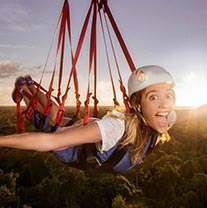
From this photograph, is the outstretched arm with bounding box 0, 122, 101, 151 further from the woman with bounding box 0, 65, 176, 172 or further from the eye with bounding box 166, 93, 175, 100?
the eye with bounding box 166, 93, 175, 100

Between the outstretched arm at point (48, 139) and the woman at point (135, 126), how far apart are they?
0.05ft

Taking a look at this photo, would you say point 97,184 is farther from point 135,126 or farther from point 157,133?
point 135,126

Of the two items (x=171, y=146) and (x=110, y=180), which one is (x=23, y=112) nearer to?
(x=110, y=180)

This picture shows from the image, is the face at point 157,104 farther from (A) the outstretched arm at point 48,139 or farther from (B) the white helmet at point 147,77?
(A) the outstretched arm at point 48,139

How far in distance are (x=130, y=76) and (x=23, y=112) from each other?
1.13m

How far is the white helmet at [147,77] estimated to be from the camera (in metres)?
3.06

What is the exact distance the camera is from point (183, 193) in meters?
39.9

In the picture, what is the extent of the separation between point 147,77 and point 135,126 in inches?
14.1

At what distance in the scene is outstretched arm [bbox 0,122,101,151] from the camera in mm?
2422

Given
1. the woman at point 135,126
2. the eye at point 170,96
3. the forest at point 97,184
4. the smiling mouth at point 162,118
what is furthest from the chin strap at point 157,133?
the forest at point 97,184

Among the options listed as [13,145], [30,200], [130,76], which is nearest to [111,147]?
[130,76]

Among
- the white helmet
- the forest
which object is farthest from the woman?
the forest

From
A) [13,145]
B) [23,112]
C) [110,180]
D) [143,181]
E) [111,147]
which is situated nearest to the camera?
[13,145]

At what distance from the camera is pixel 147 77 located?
3.06m
